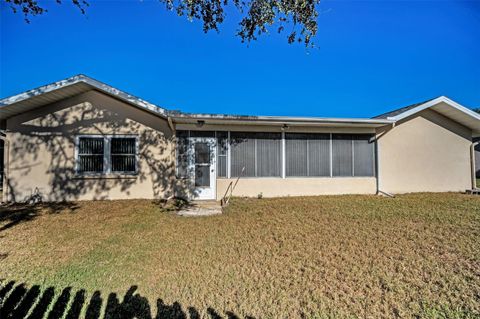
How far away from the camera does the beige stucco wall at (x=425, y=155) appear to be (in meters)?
10.1

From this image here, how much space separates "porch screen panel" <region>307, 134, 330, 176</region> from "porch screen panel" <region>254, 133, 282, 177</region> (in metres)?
1.35

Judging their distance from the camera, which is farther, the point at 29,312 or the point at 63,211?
the point at 63,211

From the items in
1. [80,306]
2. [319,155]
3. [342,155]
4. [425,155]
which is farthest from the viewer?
[425,155]

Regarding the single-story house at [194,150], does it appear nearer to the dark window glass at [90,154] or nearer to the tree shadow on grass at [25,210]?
the dark window glass at [90,154]

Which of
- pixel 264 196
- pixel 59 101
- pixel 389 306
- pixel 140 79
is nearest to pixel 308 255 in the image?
pixel 389 306

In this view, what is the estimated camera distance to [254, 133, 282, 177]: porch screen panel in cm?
947

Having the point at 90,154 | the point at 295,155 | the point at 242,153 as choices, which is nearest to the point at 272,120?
the point at 242,153

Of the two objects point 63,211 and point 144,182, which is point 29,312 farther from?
Result: point 144,182

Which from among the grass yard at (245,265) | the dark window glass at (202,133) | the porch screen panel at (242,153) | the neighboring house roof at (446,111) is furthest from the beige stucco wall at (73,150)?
the neighboring house roof at (446,111)

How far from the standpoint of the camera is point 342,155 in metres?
10.0

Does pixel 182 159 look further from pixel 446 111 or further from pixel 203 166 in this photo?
pixel 446 111

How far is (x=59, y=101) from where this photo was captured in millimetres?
8758

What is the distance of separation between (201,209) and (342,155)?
21.0 feet

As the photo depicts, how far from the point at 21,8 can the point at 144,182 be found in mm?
5849
